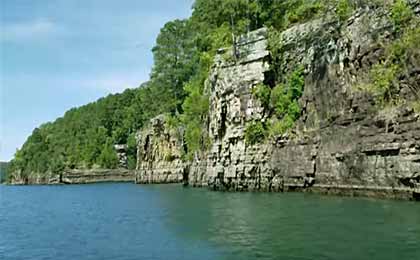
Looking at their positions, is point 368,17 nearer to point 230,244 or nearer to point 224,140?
point 224,140

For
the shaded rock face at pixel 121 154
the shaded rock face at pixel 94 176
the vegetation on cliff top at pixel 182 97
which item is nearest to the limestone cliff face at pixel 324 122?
the vegetation on cliff top at pixel 182 97

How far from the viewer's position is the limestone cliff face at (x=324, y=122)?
3069cm

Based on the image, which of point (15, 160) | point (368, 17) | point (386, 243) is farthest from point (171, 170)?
point (15, 160)

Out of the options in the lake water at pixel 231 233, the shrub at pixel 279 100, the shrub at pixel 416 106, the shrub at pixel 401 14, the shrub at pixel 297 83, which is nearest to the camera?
the lake water at pixel 231 233

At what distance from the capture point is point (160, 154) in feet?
235

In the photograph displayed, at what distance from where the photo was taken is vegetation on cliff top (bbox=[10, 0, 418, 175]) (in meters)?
42.9

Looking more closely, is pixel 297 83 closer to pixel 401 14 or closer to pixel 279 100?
pixel 279 100

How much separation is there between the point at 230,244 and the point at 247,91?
28.0 m

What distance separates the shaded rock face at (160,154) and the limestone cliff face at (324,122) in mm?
16559

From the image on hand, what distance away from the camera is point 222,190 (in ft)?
147

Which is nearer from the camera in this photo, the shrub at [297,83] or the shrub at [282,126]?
the shrub at [282,126]

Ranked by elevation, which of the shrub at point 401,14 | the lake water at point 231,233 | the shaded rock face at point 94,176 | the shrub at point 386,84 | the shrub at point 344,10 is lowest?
the lake water at point 231,233

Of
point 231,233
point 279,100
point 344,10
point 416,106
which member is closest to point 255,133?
point 279,100

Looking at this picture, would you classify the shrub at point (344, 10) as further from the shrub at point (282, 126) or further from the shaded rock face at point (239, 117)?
the shrub at point (282, 126)
